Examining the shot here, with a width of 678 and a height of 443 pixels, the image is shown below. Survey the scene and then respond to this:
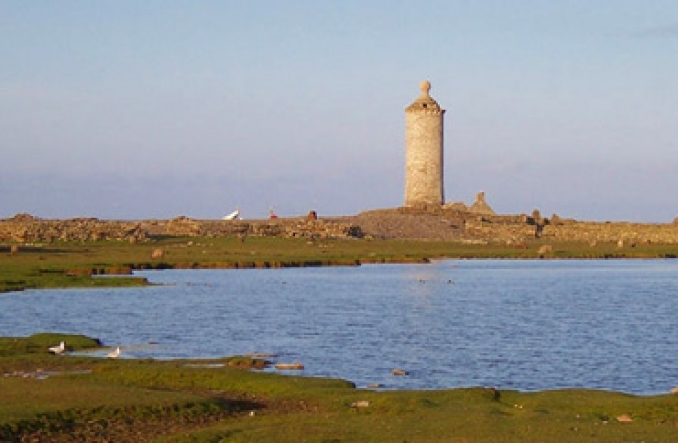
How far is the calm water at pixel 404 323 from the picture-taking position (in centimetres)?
3244

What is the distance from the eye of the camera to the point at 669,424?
22.7 meters

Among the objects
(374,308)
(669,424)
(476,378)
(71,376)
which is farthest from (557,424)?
(374,308)

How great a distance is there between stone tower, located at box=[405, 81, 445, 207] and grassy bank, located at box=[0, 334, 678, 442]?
257 feet

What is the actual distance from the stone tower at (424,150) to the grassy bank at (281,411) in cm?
7832

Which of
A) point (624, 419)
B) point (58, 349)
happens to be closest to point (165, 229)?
point (58, 349)

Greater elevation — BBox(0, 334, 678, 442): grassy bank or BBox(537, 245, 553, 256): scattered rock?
BBox(537, 245, 553, 256): scattered rock

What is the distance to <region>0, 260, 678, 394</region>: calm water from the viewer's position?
106 feet

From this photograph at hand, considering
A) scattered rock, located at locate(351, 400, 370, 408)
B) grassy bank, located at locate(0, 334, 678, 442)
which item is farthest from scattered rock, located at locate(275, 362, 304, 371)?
scattered rock, located at locate(351, 400, 370, 408)

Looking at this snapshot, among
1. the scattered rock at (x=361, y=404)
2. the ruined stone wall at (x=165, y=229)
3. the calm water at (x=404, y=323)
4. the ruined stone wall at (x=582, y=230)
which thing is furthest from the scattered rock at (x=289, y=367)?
the ruined stone wall at (x=582, y=230)

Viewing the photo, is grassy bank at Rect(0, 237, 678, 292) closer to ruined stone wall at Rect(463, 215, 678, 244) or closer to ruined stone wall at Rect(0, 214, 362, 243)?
ruined stone wall at Rect(463, 215, 678, 244)

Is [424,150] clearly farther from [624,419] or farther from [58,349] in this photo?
[624,419]

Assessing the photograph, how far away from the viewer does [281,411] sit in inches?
984

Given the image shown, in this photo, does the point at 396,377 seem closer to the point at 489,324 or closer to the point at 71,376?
the point at 71,376

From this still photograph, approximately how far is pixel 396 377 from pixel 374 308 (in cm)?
2067
